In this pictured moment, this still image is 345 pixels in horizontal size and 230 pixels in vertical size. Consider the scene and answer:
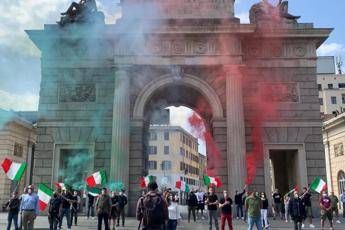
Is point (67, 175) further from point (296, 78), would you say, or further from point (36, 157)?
point (296, 78)

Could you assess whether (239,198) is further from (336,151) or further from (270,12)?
(336,151)

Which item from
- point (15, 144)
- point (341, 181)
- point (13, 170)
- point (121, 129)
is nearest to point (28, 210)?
point (13, 170)

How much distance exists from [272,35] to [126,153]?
13.6m

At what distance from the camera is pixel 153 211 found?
925 centimetres

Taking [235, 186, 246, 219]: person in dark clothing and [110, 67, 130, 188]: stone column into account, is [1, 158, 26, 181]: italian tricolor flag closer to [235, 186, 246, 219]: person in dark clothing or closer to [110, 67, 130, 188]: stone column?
[110, 67, 130, 188]: stone column

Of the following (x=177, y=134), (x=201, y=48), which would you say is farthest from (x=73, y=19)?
(x=177, y=134)

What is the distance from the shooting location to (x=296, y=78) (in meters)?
30.3

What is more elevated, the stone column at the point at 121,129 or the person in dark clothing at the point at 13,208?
the stone column at the point at 121,129

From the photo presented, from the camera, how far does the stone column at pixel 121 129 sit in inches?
1103

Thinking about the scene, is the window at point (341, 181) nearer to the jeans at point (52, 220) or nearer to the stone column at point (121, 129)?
the stone column at point (121, 129)

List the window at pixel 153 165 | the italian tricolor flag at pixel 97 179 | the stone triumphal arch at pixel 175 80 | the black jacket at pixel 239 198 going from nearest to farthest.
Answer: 1. the italian tricolor flag at pixel 97 179
2. the black jacket at pixel 239 198
3. the stone triumphal arch at pixel 175 80
4. the window at pixel 153 165

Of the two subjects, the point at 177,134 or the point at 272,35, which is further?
the point at 177,134

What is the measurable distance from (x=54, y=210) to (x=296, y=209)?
10.7 meters

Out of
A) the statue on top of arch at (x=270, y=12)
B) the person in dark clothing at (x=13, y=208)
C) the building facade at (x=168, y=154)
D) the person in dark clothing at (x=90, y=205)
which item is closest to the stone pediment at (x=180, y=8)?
the statue on top of arch at (x=270, y=12)
